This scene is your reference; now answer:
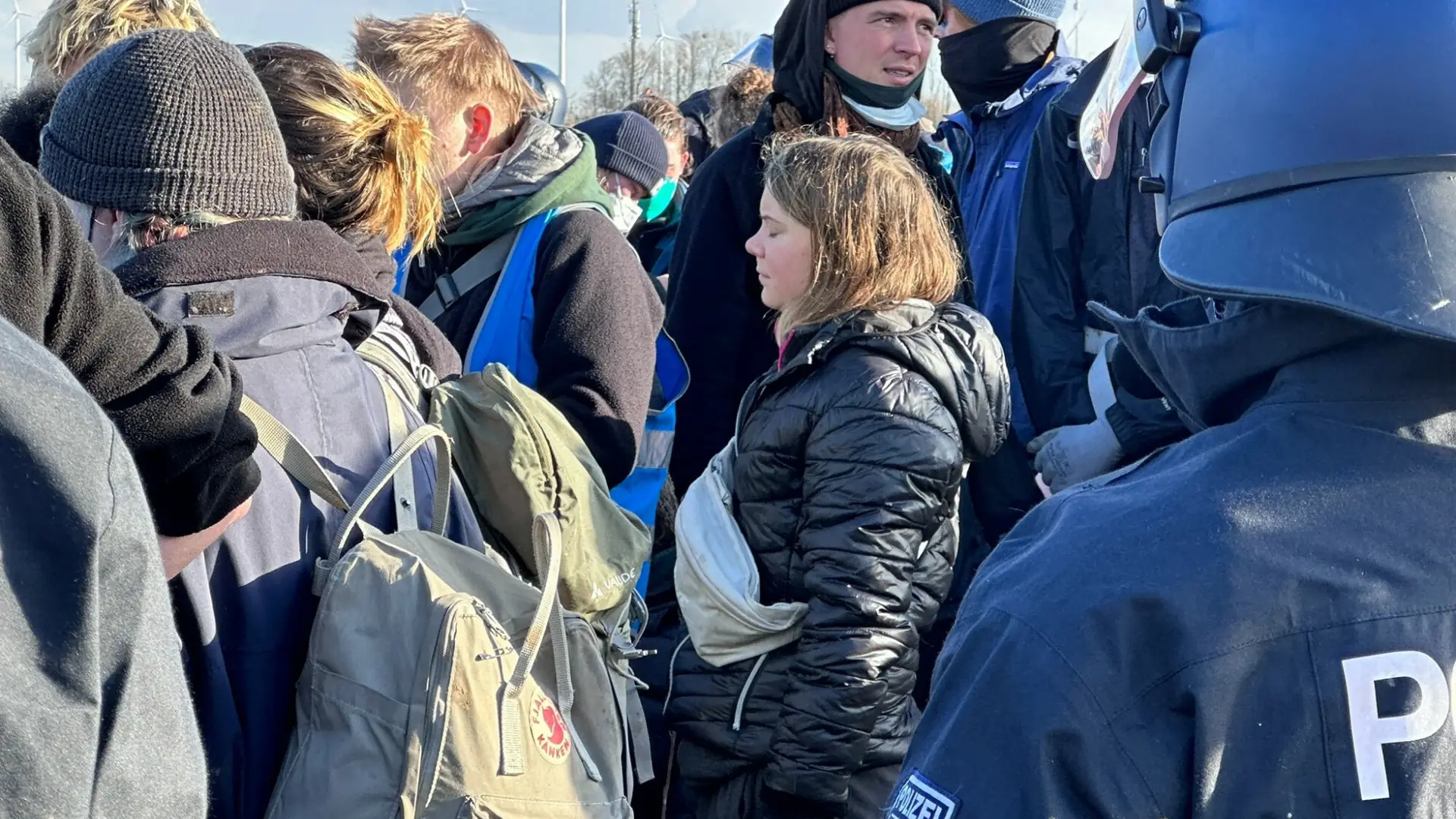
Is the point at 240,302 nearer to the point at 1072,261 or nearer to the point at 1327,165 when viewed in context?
the point at 1327,165

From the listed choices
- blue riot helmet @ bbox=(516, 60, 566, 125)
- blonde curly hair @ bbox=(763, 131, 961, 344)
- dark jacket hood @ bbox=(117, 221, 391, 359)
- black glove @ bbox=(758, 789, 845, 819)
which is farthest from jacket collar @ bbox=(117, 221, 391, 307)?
blue riot helmet @ bbox=(516, 60, 566, 125)

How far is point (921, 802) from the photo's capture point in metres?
1.27

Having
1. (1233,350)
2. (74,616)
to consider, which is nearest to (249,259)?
(74,616)

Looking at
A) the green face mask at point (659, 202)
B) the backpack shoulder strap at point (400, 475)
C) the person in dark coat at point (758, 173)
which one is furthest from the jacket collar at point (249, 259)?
the green face mask at point (659, 202)

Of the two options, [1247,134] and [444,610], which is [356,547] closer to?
[444,610]

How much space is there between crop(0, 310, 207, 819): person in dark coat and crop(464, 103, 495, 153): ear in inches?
89.2

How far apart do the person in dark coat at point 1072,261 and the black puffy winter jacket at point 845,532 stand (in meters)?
0.57

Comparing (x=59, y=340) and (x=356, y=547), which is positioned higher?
(x=59, y=340)

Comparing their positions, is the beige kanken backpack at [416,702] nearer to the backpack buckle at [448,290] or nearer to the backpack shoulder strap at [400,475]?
the backpack shoulder strap at [400,475]

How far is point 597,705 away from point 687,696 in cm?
78

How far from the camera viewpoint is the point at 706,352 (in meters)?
3.67

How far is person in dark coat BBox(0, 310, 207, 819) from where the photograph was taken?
0.99 meters

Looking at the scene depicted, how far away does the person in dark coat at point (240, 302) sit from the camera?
1.76 metres

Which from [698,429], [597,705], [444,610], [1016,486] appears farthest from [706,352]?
[444,610]
